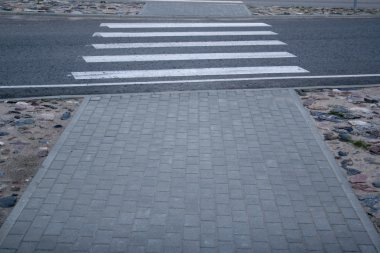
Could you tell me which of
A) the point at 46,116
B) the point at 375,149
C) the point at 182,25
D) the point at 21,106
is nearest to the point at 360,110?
the point at 375,149

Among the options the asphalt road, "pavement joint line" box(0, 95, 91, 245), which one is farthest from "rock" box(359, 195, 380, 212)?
the asphalt road

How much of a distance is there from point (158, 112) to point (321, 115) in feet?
8.96

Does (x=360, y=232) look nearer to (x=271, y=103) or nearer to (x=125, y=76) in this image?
(x=271, y=103)

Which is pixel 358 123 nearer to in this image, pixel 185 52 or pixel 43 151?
pixel 43 151

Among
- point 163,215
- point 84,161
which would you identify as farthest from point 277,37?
point 163,215

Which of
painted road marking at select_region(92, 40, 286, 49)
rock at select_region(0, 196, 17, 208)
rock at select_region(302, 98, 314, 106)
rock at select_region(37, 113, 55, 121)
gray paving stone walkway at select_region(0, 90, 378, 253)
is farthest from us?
painted road marking at select_region(92, 40, 286, 49)

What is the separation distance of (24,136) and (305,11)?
1237 centimetres

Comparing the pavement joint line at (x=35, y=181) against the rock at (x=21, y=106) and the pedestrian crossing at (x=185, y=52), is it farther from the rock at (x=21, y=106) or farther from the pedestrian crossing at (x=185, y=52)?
the pedestrian crossing at (x=185, y=52)

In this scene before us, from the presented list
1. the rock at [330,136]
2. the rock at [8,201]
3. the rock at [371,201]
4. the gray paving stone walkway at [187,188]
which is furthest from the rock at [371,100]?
the rock at [8,201]

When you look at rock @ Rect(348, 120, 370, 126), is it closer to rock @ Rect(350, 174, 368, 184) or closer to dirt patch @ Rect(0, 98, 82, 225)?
rock @ Rect(350, 174, 368, 184)

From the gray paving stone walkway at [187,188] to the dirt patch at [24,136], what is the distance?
0.63 feet

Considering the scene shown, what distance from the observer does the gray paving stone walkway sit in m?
5.45

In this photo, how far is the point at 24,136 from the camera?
7.96m

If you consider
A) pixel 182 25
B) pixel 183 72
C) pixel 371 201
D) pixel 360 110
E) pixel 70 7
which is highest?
pixel 70 7
